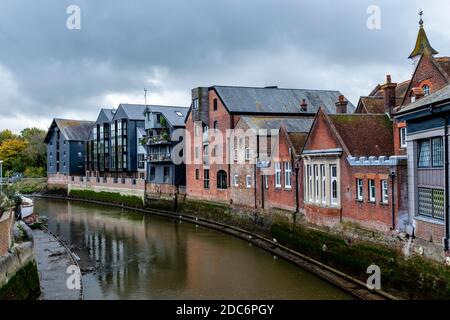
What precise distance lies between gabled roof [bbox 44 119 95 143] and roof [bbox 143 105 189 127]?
2607 centimetres

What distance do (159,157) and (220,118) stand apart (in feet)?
41.4

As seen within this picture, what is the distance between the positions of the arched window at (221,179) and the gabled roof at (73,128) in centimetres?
4378

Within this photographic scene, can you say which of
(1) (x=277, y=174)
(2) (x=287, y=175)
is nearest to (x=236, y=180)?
(1) (x=277, y=174)

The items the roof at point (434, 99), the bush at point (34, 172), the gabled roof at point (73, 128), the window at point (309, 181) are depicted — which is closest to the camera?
the roof at point (434, 99)

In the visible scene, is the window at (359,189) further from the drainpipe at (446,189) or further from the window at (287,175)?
the window at (287,175)

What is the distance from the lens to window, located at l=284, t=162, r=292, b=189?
88.8 ft

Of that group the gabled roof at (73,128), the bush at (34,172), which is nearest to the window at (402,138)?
the gabled roof at (73,128)

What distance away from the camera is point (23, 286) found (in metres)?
15.8

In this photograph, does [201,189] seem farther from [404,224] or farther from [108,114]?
[108,114]

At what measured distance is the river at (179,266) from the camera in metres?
19.1

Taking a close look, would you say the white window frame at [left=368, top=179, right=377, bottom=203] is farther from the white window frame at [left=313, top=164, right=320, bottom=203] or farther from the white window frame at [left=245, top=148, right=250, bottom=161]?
the white window frame at [left=245, top=148, right=250, bottom=161]

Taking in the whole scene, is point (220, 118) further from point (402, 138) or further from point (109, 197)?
point (109, 197)

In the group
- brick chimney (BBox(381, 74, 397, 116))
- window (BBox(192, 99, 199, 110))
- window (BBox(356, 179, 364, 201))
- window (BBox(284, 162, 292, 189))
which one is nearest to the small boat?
window (BBox(192, 99, 199, 110))

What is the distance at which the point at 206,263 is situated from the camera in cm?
2430
